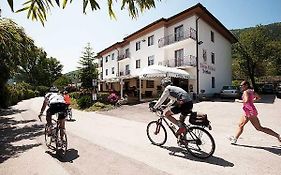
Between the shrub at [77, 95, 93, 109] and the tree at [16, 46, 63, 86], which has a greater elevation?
the tree at [16, 46, 63, 86]

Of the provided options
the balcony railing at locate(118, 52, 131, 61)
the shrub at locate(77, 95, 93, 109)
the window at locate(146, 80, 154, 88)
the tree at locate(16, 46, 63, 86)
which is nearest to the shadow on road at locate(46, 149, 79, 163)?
the shrub at locate(77, 95, 93, 109)

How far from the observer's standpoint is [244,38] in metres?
39.2

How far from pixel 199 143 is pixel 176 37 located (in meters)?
22.1

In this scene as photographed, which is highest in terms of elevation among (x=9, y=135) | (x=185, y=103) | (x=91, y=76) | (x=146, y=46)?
(x=146, y=46)

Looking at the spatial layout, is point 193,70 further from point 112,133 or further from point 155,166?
point 155,166

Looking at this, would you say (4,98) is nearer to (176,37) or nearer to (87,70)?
(87,70)

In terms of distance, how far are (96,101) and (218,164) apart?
18.7 metres

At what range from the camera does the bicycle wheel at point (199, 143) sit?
5.64 metres

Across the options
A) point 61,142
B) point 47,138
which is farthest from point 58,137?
point 47,138

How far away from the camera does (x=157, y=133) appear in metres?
7.10

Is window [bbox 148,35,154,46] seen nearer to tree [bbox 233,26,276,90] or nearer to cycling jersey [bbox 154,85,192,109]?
tree [bbox 233,26,276,90]

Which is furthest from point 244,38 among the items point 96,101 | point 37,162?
point 37,162

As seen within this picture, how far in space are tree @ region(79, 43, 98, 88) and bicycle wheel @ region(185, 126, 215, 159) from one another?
28981mm

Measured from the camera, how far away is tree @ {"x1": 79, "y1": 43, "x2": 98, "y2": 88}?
33.7 meters
